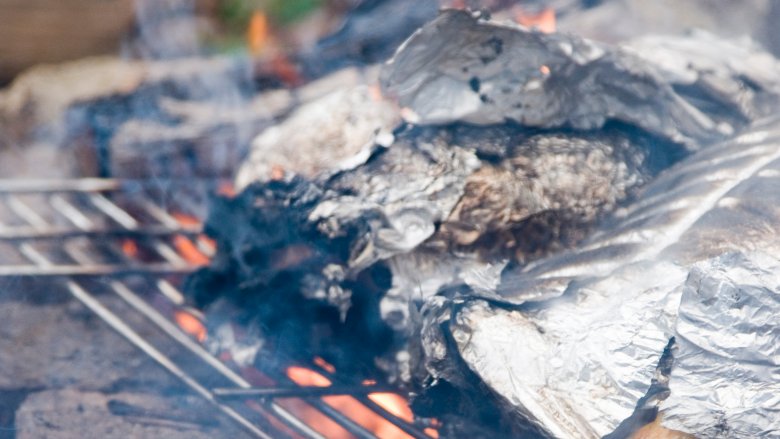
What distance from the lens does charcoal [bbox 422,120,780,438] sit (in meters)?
1.13

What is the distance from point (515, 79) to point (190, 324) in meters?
1.05

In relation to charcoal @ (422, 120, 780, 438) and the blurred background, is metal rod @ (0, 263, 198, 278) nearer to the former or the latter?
charcoal @ (422, 120, 780, 438)

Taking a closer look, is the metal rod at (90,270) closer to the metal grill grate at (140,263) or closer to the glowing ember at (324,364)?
the metal grill grate at (140,263)

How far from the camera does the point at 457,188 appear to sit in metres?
1.42

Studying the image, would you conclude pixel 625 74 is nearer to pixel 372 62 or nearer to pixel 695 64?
pixel 695 64

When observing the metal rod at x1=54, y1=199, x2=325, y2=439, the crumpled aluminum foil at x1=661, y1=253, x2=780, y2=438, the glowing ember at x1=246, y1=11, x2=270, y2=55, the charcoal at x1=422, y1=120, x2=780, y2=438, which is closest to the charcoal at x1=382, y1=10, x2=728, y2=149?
the charcoal at x1=422, y1=120, x2=780, y2=438

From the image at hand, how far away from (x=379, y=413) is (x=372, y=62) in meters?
1.17

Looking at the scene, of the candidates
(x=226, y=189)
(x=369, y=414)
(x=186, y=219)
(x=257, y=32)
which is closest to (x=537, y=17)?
(x=257, y=32)

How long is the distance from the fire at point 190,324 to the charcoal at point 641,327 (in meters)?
0.66

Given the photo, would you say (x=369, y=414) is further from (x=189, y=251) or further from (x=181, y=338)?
(x=189, y=251)

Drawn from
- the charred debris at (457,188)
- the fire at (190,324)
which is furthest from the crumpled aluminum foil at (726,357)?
the fire at (190,324)

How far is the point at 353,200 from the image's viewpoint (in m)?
1.46

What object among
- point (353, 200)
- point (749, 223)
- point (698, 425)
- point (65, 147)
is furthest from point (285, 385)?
point (65, 147)

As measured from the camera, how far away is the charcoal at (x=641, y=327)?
1127 millimetres
